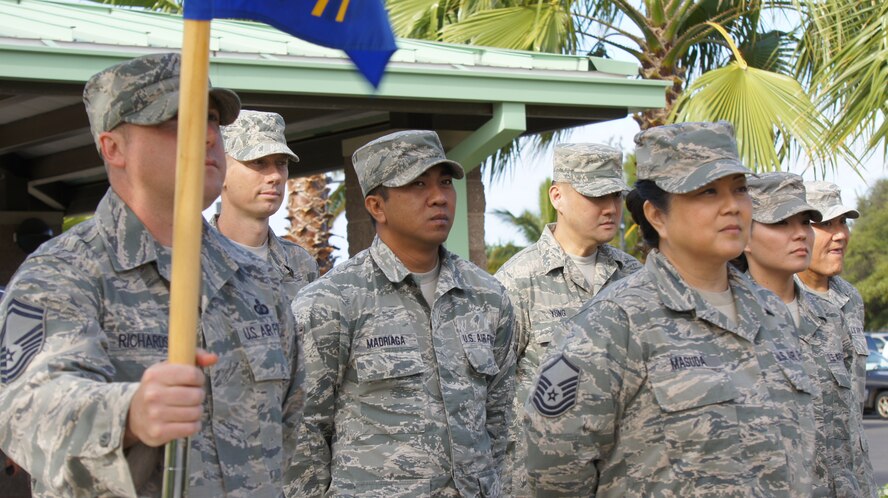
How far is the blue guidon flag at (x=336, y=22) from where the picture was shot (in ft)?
8.80

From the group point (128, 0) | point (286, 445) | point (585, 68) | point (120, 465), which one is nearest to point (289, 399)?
point (286, 445)

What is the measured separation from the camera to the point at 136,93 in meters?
2.82

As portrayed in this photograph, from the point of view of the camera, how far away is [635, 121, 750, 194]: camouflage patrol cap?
3.63 meters

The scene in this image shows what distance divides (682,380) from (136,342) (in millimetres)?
1522

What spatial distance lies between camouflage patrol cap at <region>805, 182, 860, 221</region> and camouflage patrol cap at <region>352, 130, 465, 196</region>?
7.95 ft

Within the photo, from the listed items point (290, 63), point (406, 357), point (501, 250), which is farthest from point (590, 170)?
point (501, 250)

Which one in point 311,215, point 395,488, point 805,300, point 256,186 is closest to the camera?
point 395,488

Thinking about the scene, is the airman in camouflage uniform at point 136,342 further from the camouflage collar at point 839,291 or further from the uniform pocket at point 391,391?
the camouflage collar at point 839,291

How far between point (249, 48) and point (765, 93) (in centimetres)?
468

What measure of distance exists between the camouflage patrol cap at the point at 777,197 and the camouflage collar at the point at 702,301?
4.83 ft

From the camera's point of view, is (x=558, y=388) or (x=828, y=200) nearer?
Answer: (x=558, y=388)

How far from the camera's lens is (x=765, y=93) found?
10.3m

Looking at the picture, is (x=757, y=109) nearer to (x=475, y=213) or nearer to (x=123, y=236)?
(x=475, y=213)

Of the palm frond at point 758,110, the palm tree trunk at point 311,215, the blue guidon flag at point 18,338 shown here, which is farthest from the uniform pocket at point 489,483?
the palm tree trunk at point 311,215
